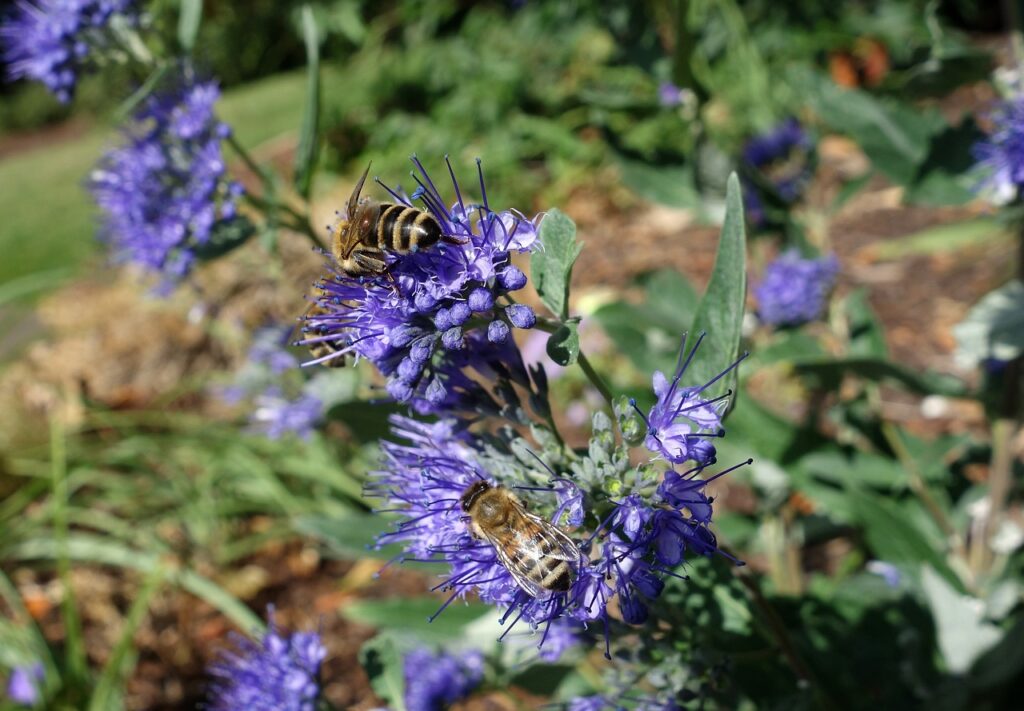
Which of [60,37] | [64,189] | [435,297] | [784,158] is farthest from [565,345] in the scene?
[64,189]

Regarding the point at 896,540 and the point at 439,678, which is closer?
the point at 439,678

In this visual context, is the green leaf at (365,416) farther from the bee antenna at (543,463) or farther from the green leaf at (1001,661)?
the green leaf at (1001,661)

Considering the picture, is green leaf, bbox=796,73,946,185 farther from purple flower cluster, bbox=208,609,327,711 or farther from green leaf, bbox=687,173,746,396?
purple flower cluster, bbox=208,609,327,711

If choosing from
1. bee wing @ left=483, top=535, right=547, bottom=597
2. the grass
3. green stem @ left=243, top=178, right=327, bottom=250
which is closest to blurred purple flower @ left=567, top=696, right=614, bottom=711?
bee wing @ left=483, top=535, right=547, bottom=597

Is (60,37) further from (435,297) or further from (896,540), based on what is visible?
(896,540)

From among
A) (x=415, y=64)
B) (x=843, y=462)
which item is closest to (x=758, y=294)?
(x=843, y=462)

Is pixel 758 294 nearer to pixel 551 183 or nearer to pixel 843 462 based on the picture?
pixel 843 462
